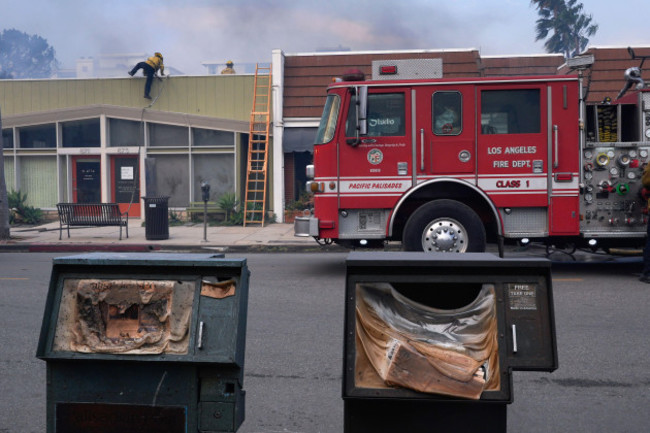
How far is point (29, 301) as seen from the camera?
9.19m

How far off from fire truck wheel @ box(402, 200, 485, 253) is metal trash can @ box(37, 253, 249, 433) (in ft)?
21.8

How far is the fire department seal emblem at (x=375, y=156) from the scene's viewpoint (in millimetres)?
10375

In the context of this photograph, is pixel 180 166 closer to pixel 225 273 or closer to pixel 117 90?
pixel 117 90

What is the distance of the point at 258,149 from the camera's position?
20719mm

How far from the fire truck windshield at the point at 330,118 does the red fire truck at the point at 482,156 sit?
0.02m

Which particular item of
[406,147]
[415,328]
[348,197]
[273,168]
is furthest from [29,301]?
[273,168]

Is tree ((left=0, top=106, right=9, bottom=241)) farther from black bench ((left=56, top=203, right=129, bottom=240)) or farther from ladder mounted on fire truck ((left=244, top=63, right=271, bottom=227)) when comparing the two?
ladder mounted on fire truck ((left=244, top=63, right=271, bottom=227))

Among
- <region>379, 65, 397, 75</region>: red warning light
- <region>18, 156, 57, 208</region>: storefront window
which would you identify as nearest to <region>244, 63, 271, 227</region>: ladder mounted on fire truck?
<region>18, 156, 57, 208</region>: storefront window

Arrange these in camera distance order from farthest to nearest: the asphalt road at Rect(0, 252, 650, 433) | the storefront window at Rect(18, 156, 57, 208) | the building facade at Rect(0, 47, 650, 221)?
the storefront window at Rect(18, 156, 57, 208) < the building facade at Rect(0, 47, 650, 221) < the asphalt road at Rect(0, 252, 650, 433)

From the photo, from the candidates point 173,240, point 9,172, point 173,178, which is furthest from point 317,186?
point 9,172

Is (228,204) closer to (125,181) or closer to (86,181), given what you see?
(125,181)

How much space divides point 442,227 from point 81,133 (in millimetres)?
15283

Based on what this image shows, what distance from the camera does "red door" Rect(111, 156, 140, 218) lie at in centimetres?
2172

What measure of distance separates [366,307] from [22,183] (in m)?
21.1
